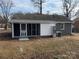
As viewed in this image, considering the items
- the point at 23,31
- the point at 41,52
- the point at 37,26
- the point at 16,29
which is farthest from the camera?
the point at 37,26

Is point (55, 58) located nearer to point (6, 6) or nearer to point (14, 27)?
point (14, 27)

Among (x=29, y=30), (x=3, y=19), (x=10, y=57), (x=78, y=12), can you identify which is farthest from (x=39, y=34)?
(x=3, y=19)

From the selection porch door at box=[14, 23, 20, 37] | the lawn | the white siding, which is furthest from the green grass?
the white siding

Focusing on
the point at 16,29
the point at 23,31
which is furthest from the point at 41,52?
the point at 16,29

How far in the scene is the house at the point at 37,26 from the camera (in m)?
24.0

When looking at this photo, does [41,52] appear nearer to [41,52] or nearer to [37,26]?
[41,52]

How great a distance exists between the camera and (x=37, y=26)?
1006 inches

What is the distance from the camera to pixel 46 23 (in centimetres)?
2530

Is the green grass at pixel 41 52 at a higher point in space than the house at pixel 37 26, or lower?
lower

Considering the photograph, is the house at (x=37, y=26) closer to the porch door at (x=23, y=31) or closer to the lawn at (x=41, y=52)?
the porch door at (x=23, y=31)

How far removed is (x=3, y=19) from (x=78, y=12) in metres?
24.7

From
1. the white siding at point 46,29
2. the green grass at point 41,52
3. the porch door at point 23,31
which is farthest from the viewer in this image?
the white siding at point 46,29

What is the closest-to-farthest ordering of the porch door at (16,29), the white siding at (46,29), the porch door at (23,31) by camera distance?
the porch door at (23,31) → the porch door at (16,29) → the white siding at (46,29)

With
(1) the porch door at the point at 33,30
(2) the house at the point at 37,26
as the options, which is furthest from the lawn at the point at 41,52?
→ (1) the porch door at the point at 33,30
